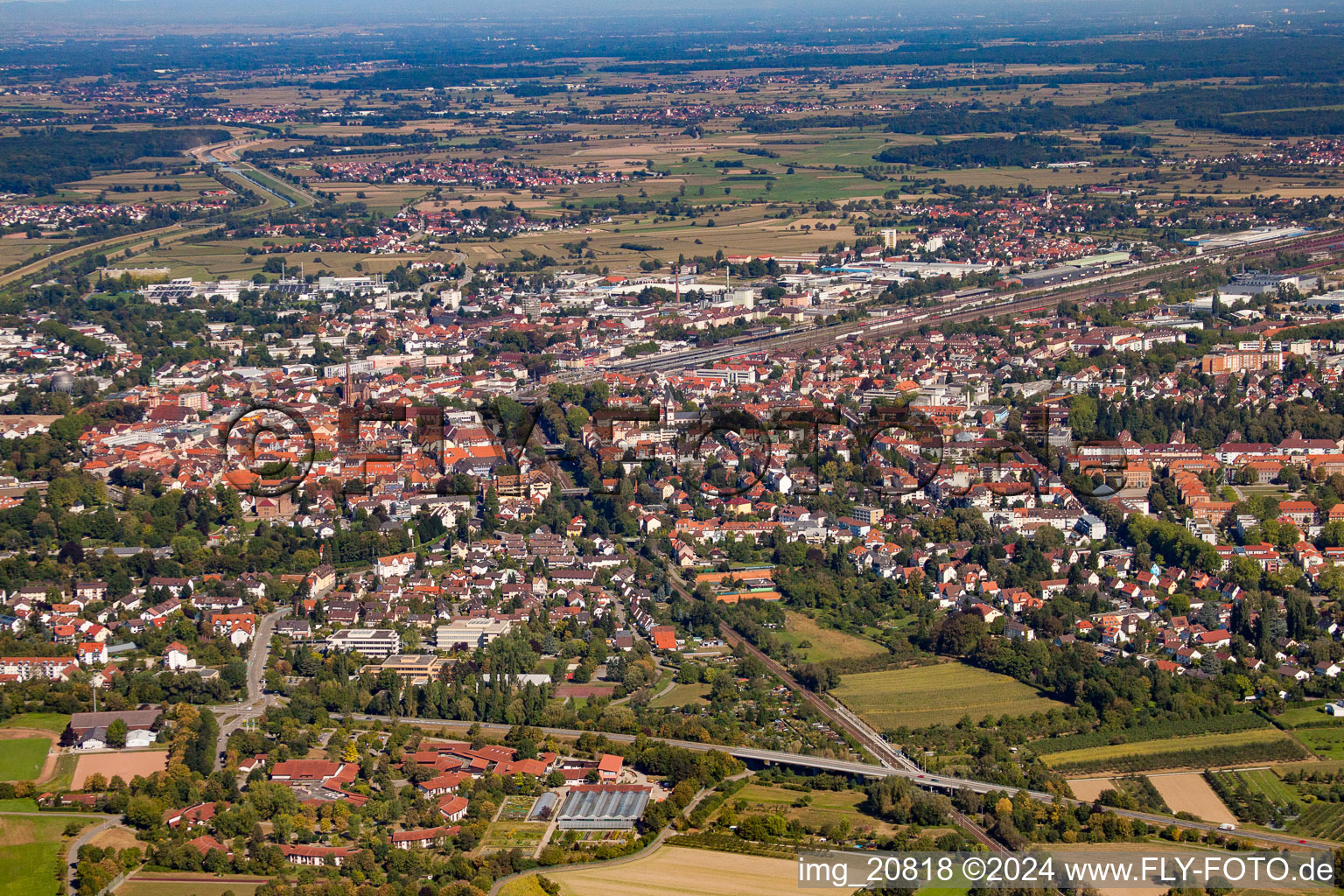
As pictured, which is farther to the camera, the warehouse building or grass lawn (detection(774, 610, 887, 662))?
grass lawn (detection(774, 610, 887, 662))

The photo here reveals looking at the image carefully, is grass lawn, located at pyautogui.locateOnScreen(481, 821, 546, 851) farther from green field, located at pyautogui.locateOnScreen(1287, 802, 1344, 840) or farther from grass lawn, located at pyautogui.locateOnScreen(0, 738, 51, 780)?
green field, located at pyautogui.locateOnScreen(1287, 802, 1344, 840)

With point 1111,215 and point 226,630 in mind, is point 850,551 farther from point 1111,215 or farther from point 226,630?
point 1111,215

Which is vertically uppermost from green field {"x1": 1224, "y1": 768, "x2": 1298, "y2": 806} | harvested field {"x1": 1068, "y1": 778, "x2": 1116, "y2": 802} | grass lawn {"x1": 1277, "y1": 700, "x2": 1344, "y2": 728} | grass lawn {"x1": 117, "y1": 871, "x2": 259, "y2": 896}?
grass lawn {"x1": 117, "y1": 871, "x2": 259, "y2": 896}

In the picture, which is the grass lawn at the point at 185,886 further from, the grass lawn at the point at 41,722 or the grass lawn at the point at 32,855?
the grass lawn at the point at 41,722

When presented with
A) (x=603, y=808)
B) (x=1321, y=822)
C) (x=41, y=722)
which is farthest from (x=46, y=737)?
(x=1321, y=822)

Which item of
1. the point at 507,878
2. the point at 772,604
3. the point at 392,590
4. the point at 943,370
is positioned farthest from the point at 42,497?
the point at 943,370

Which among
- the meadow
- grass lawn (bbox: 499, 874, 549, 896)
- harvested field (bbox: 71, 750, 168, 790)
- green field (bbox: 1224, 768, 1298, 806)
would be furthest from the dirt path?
green field (bbox: 1224, 768, 1298, 806)

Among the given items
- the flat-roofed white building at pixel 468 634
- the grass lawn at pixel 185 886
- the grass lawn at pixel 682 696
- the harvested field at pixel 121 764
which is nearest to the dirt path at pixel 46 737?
the harvested field at pixel 121 764
